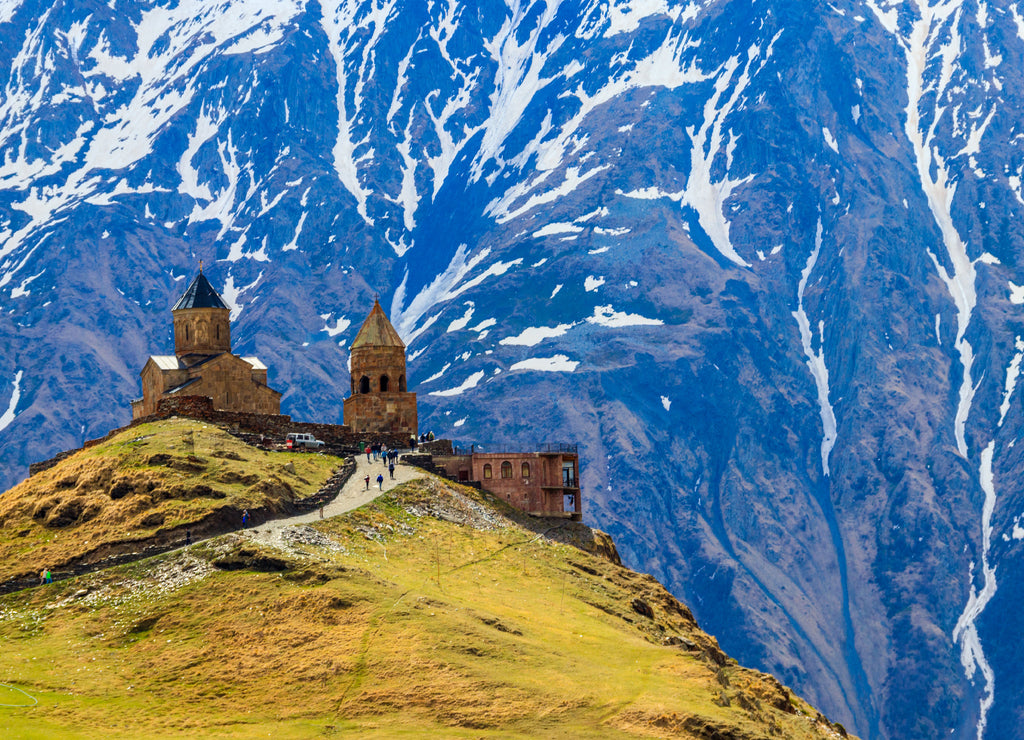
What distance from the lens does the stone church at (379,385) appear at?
10331 centimetres

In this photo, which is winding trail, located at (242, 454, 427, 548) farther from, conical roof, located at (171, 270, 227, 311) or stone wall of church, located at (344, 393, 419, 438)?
conical roof, located at (171, 270, 227, 311)

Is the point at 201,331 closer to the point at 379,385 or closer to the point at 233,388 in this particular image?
the point at 233,388

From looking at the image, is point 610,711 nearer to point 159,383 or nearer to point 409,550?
point 409,550

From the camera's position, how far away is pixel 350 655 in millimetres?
55375

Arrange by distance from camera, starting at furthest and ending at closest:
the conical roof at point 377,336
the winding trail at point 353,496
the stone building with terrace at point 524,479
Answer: the conical roof at point 377,336 → the stone building with terrace at point 524,479 → the winding trail at point 353,496

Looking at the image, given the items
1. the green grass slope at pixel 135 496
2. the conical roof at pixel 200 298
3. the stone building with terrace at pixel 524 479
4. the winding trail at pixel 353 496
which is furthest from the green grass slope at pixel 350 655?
the conical roof at pixel 200 298

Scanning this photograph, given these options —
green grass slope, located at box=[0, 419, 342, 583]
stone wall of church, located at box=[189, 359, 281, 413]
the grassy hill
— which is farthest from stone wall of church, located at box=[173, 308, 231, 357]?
the grassy hill

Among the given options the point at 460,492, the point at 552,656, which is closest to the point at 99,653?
the point at 552,656

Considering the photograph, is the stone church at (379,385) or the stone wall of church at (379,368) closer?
the stone church at (379,385)

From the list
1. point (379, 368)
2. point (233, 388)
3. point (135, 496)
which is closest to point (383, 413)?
point (379, 368)

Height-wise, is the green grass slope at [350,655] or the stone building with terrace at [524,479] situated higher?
the stone building with terrace at [524,479]

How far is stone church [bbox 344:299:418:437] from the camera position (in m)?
103

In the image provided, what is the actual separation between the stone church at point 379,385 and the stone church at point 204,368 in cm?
766

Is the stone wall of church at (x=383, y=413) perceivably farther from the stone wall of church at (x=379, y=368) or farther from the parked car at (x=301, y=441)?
the parked car at (x=301, y=441)
